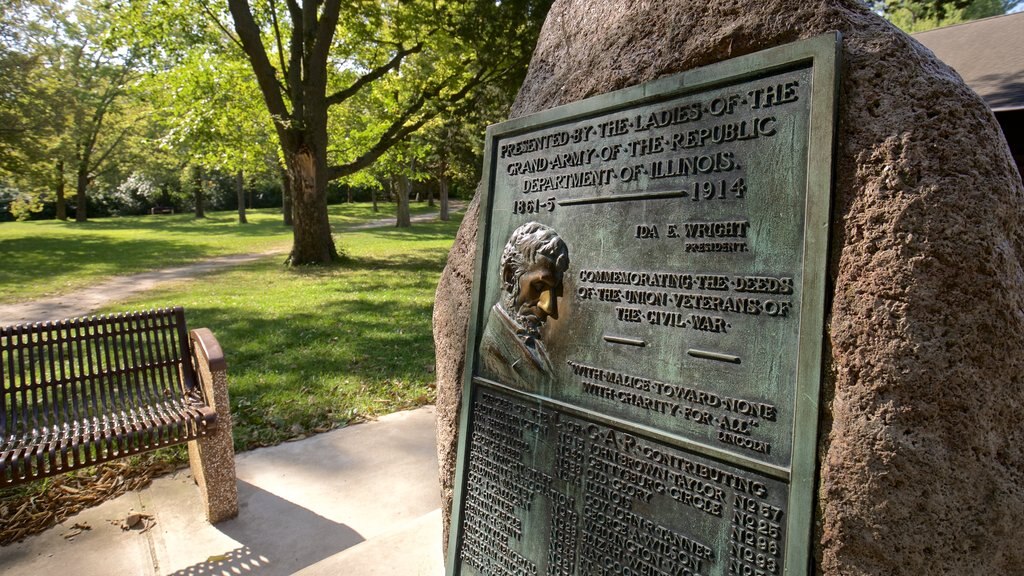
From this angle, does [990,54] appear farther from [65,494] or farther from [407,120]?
[407,120]

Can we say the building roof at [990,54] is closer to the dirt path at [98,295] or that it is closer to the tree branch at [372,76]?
the tree branch at [372,76]

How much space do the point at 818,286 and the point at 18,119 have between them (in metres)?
23.9

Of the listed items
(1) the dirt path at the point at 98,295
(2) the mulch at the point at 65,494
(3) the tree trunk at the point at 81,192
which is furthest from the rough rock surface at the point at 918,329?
(3) the tree trunk at the point at 81,192

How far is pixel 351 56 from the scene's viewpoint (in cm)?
1524

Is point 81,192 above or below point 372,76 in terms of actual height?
below

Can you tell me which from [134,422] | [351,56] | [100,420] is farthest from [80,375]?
[351,56]

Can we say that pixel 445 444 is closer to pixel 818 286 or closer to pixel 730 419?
pixel 730 419

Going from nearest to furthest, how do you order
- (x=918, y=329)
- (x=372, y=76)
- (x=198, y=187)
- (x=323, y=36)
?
(x=918, y=329), (x=323, y=36), (x=372, y=76), (x=198, y=187)

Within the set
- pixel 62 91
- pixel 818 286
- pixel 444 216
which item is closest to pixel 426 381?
pixel 818 286

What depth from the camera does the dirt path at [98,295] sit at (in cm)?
933

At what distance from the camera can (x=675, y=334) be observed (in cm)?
179

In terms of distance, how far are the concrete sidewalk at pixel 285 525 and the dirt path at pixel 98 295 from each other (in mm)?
6909

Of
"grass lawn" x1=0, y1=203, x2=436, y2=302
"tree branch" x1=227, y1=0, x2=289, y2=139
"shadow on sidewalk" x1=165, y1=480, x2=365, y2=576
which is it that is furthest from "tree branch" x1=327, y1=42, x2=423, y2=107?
"shadow on sidewalk" x1=165, y1=480, x2=365, y2=576

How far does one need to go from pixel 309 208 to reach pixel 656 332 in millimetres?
12578
